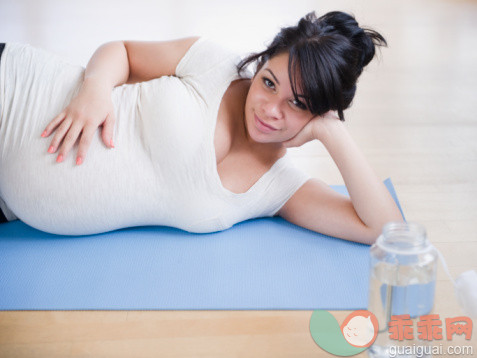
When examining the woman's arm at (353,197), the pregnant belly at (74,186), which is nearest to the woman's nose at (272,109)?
the woman's arm at (353,197)

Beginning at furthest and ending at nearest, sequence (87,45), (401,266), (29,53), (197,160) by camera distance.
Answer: (87,45), (29,53), (197,160), (401,266)

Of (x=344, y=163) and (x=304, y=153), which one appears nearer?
(x=344, y=163)

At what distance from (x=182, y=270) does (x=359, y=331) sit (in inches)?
19.1

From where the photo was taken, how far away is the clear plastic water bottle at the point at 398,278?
106cm

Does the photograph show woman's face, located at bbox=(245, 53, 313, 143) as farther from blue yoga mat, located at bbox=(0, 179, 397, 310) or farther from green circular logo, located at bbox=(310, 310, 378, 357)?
green circular logo, located at bbox=(310, 310, 378, 357)

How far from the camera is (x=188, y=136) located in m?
1.54

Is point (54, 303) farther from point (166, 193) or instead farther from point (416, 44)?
point (416, 44)

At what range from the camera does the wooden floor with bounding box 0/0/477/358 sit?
125 centimetres

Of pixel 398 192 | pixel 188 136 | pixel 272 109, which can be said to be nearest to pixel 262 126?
pixel 272 109

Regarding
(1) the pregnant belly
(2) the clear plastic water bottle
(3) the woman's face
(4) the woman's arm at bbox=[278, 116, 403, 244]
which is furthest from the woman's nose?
(2) the clear plastic water bottle

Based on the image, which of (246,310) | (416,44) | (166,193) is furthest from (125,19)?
(246,310)

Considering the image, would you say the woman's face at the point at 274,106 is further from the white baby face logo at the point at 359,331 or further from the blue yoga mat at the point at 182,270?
the white baby face logo at the point at 359,331

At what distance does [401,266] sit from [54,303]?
813 mm

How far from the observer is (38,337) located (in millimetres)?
1269
